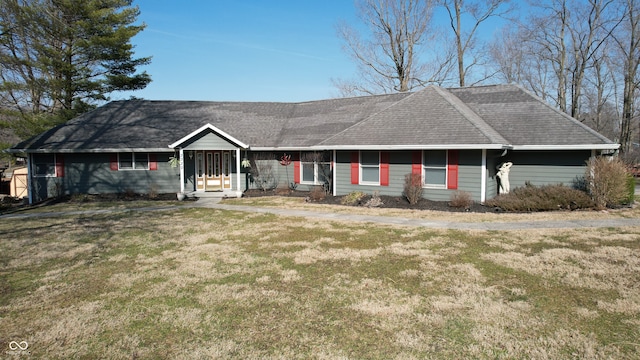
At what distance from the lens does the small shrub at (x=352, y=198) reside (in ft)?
49.9

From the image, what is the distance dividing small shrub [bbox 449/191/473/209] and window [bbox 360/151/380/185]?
3.40 metres

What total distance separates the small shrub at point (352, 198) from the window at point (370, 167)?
0.88 metres

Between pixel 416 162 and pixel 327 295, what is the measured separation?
1045 cm

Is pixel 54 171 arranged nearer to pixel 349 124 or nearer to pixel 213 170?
pixel 213 170

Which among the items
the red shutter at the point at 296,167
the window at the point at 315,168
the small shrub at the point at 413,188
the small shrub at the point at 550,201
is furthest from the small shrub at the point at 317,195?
the small shrub at the point at 550,201

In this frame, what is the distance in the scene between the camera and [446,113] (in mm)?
15766

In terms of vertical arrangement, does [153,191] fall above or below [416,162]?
below

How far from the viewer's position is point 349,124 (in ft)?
64.0

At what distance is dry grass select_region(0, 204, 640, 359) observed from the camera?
171 inches

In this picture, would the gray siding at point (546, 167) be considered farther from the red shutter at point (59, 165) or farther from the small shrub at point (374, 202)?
the red shutter at point (59, 165)

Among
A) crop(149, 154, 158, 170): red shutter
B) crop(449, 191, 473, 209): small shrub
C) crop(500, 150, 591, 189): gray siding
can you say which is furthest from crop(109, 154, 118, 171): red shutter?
crop(500, 150, 591, 189): gray siding

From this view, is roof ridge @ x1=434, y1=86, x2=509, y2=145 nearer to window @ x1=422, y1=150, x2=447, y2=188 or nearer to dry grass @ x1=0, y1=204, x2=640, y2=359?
window @ x1=422, y1=150, x2=447, y2=188

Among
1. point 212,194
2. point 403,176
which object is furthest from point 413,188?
point 212,194

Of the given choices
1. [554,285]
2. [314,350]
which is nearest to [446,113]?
[554,285]
